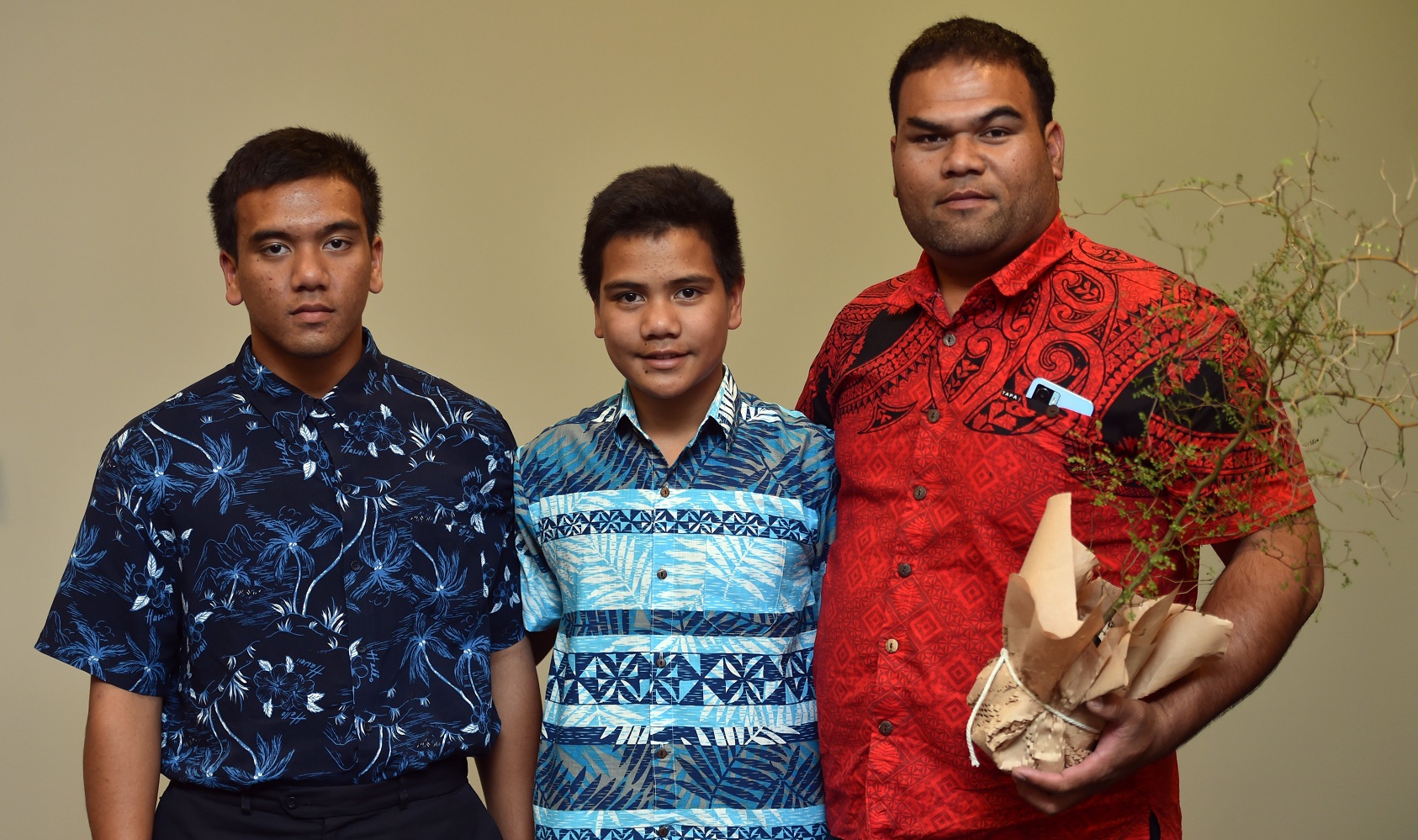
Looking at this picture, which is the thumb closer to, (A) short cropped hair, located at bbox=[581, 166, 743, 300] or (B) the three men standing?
(B) the three men standing

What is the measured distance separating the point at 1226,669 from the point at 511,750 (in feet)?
3.48

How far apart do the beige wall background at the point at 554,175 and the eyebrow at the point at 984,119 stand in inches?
67.9

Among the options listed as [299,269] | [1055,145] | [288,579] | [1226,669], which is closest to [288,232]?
[299,269]

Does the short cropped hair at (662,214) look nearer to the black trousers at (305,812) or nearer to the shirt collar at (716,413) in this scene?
the shirt collar at (716,413)

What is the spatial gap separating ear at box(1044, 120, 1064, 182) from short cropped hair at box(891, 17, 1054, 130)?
0.01 metres

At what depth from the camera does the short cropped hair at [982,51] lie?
6.18 ft

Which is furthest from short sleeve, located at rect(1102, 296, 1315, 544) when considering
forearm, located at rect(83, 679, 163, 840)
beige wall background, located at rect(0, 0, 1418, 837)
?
beige wall background, located at rect(0, 0, 1418, 837)

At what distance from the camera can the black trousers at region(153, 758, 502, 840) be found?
1775 millimetres

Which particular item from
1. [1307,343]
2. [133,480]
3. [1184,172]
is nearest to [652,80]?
[1184,172]

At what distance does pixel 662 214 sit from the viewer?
1.99 meters

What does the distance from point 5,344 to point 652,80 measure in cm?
173

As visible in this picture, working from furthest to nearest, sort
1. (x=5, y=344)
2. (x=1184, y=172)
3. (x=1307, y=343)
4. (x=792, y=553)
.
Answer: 1. (x=1184, y=172)
2. (x=5, y=344)
3. (x=792, y=553)
4. (x=1307, y=343)

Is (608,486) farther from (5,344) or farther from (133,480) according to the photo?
(5,344)

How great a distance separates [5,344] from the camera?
314 centimetres
